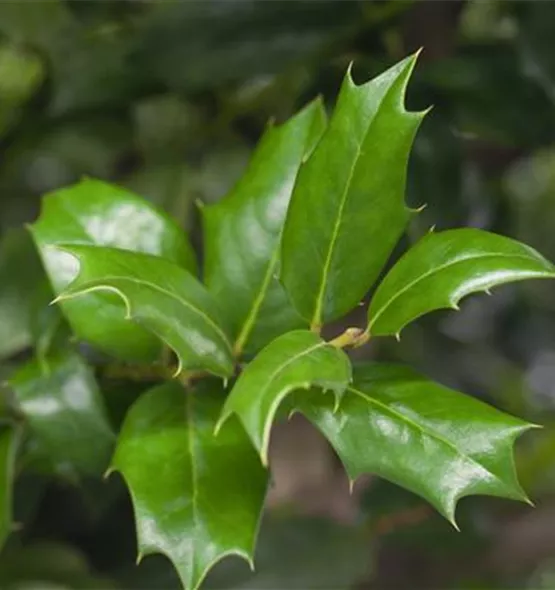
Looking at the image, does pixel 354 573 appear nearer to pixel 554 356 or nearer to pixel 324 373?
pixel 554 356

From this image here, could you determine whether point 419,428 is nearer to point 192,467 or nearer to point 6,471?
point 192,467

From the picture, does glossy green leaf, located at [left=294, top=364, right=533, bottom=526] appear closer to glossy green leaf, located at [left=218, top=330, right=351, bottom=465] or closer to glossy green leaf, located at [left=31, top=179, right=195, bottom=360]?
glossy green leaf, located at [left=218, top=330, right=351, bottom=465]

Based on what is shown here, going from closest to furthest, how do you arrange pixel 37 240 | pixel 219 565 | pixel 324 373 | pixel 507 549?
pixel 324 373, pixel 37 240, pixel 219 565, pixel 507 549

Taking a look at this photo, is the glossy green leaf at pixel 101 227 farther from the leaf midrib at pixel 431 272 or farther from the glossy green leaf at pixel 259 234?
the leaf midrib at pixel 431 272

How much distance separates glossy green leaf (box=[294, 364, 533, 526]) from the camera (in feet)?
1.45

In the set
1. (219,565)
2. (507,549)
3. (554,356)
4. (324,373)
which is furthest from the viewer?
(554,356)

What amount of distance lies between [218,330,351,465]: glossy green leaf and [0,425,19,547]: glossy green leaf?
20 cm

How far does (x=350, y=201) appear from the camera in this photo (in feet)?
1.54

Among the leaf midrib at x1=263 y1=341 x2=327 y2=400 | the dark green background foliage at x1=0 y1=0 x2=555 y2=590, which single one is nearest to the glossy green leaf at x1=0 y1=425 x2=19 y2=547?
the dark green background foliage at x1=0 y1=0 x2=555 y2=590

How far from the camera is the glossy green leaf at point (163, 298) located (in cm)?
45

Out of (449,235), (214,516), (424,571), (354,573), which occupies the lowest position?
(424,571)

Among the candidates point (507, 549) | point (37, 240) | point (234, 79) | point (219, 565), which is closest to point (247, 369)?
point (37, 240)

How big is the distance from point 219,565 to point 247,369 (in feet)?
1.46

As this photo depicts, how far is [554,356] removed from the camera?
112 cm
